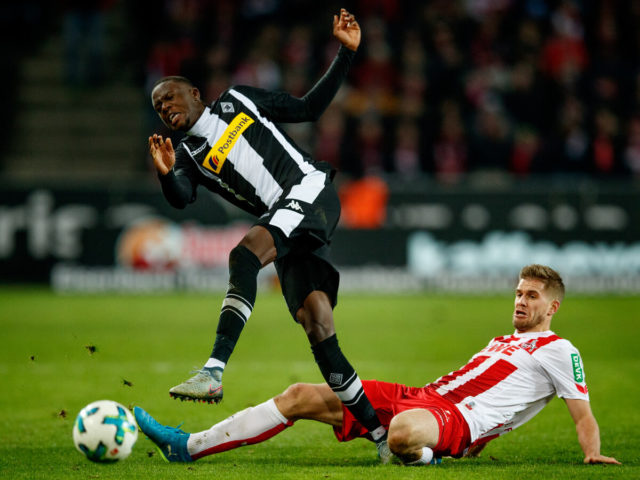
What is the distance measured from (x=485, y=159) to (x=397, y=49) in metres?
3.34

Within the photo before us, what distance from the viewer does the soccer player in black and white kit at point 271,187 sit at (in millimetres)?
5039

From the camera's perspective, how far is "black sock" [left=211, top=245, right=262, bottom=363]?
15.6 ft

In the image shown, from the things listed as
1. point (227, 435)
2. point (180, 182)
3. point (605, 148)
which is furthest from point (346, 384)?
point (605, 148)

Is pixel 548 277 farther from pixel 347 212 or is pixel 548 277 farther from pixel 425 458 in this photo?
pixel 347 212

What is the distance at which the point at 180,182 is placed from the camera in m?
5.42

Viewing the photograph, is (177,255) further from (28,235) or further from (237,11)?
(237,11)

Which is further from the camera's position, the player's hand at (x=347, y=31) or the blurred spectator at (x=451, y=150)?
the blurred spectator at (x=451, y=150)

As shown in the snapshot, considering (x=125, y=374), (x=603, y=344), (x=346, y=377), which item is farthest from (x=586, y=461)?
(x=603, y=344)

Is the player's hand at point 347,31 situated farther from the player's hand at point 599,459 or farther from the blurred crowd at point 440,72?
the blurred crowd at point 440,72

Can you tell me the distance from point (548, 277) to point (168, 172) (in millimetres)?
2131

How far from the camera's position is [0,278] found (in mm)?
15602

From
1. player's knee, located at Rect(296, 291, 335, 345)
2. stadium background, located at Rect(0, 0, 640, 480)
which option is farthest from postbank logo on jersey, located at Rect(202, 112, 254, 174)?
stadium background, located at Rect(0, 0, 640, 480)

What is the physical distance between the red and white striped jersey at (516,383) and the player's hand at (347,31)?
1.97m

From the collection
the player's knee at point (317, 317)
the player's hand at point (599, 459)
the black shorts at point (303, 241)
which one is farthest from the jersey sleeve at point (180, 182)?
the player's hand at point (599, 459)
